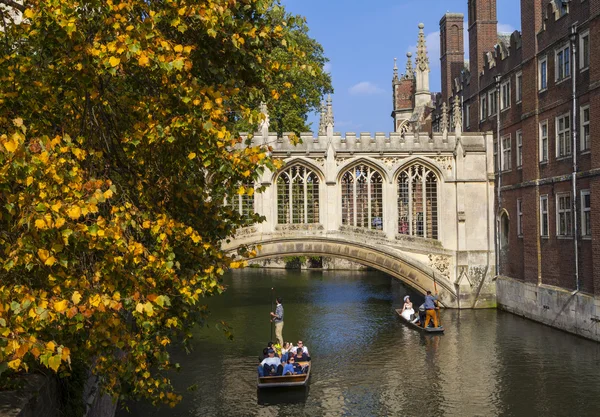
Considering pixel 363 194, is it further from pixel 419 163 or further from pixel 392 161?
pixel 419 163

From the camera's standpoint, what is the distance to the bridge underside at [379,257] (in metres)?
26.5

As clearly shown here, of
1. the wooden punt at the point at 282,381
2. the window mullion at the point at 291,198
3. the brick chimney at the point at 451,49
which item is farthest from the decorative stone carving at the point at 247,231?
the brick chimney at the point at 451,49

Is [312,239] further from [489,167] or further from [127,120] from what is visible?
[127,120]

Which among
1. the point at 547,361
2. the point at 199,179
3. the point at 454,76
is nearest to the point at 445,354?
the point at 547,361

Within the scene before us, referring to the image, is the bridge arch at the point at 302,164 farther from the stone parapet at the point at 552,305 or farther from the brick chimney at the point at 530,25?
the brick chimney at the point at 530,25

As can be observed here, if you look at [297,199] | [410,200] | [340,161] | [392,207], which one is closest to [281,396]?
[297,199]

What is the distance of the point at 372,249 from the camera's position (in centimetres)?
2688

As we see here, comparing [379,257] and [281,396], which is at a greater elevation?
[379,257]

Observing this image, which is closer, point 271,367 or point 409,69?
point 271,367

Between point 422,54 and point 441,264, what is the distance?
680 inches

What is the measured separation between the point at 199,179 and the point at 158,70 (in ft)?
6.00

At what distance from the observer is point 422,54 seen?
4022 centimetres

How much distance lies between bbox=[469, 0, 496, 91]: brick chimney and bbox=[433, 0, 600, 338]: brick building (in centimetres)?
4

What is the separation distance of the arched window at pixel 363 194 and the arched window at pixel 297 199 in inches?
47.9
